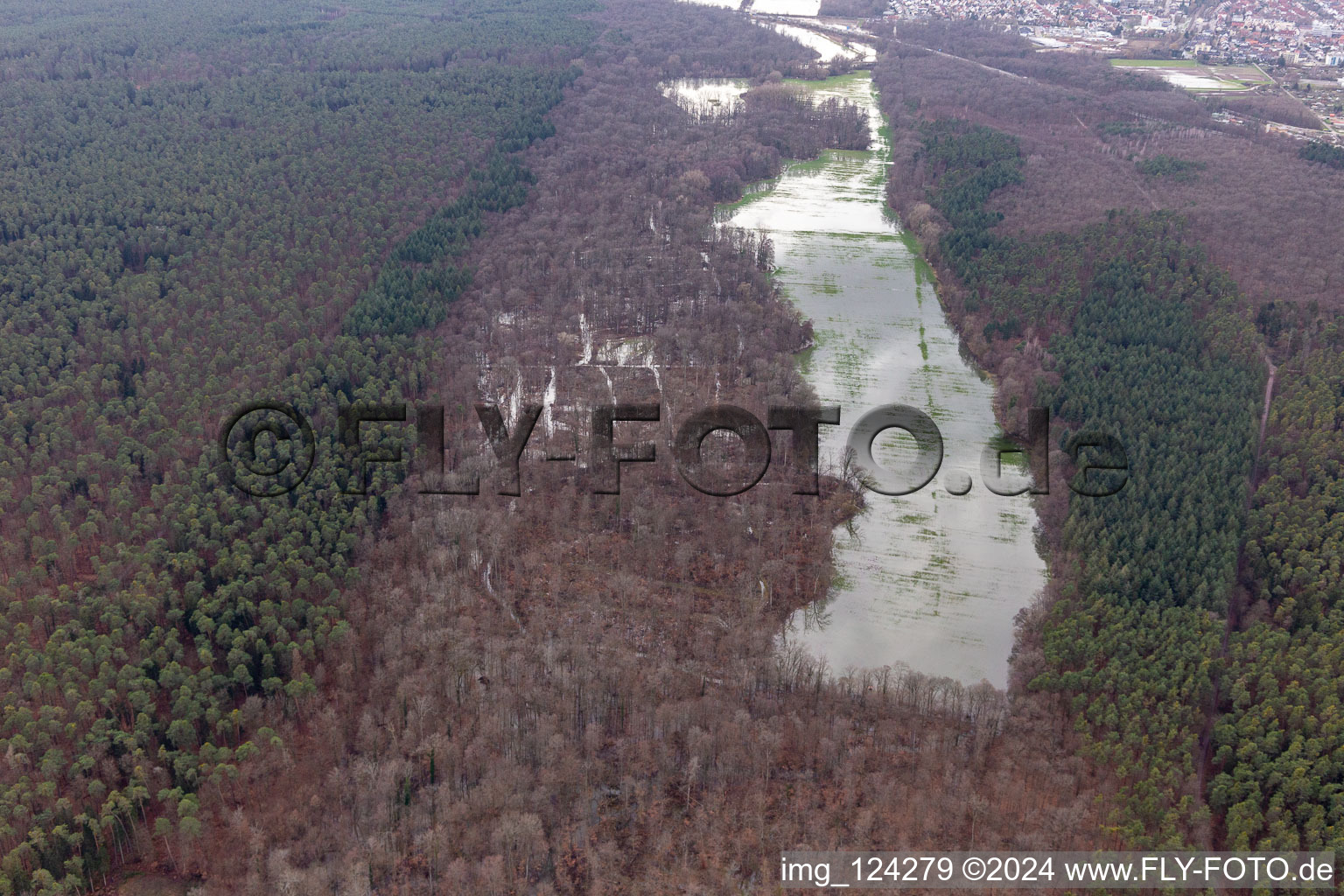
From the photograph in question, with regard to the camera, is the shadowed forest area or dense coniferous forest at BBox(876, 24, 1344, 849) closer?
the shadowed forest area

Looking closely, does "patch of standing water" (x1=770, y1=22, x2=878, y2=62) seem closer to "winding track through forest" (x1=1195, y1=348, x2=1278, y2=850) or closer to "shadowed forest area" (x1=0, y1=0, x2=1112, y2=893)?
"shadowed forest area" (x1=0, y1=0, x2=1112, y2=893)

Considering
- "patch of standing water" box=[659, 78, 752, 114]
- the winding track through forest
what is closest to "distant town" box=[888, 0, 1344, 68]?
"patch of standing water" box=[659, 78, 752, 114]

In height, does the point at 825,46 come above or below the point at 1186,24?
below

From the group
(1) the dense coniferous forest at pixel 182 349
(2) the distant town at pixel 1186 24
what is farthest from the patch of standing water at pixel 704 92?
(2) the distant town at pixel 1186 24

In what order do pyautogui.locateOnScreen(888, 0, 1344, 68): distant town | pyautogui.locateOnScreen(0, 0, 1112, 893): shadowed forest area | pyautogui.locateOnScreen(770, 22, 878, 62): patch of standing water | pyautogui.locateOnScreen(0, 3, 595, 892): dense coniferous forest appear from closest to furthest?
pyautogui.locateOnScreen(0, 0, 1112, 893): shadowed forest area, pyautogui.locateOnScreen(0, 3, 595, 892): dense coniferous forest, pyautogui.locateOnScreen(770, 22, 878, 62): patch of standing water, pyautogui.locateOnScreen(888, 0, 1344, 68): distant town

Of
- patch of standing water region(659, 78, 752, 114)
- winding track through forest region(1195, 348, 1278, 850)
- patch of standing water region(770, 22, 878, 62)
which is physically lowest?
winding track through forest region(1195, 348, 1278, 850)

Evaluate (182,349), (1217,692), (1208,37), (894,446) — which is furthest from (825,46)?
(1217,692)

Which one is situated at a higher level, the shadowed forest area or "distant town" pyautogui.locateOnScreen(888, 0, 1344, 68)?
"distant town" pyautogui.locateOnScreen(888, 0, 1344, 68)

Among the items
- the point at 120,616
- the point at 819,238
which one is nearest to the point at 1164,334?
the point at 819,238

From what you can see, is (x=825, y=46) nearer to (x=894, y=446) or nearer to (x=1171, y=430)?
(x=894, y=446)

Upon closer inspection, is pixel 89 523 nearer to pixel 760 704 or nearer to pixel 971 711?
pixel 760 704
